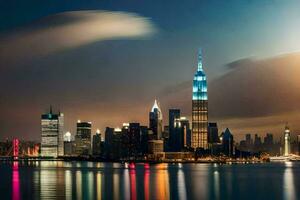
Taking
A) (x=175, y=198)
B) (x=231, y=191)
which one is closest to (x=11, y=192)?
(x=175, y=198)

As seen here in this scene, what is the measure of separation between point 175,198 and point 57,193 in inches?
413

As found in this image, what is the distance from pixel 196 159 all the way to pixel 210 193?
456ft

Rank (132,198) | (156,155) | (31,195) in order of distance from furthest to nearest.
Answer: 1. (156,155)
2. (31,195)
3. (132,198)

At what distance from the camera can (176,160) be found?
19375 cm

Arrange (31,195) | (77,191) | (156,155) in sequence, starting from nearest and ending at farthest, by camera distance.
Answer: (31,195) < (77,191) < (156,155)

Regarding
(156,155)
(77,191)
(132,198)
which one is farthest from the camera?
(156,155)

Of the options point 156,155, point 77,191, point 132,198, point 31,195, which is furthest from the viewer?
point 156,155

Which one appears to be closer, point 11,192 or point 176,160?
point 11,192

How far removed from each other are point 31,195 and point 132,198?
890 centimetres

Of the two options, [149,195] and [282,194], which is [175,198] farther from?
[282,194]

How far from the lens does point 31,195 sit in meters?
51.0

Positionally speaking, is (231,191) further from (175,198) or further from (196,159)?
(196,159)

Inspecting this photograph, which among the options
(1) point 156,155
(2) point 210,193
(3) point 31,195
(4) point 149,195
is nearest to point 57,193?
(3) point 31,195

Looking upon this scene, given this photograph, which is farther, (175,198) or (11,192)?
(11,192)
